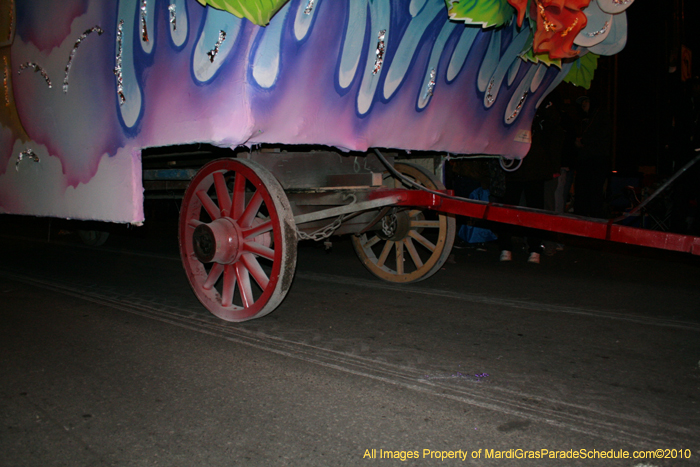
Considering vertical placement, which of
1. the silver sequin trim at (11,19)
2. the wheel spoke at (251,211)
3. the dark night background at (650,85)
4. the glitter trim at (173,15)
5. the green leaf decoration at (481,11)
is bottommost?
the wheel spoke at (251,211)

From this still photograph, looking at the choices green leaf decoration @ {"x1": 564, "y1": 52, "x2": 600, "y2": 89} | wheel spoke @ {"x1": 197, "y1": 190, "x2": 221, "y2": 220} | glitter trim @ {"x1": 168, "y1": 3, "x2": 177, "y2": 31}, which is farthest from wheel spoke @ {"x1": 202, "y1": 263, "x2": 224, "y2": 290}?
green leaf decoration @ {"x1": 564, "y1": 52, "x2": 600, "y2": 89}

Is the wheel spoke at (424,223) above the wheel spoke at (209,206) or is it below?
below

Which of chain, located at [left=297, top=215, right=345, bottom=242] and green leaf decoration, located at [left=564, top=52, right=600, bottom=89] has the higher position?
green leaf decoration, located at [left=564, top=52, right=600, bottom=89]

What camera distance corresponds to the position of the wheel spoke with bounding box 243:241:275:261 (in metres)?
3.37

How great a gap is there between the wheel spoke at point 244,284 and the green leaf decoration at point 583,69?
3168mm

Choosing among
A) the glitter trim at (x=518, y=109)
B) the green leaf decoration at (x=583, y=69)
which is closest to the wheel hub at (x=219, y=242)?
the glitter trim at (x=518, y=109)

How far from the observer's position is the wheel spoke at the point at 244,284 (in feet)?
11.4

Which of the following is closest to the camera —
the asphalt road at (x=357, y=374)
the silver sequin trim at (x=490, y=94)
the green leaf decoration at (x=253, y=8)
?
the asphalt road at (x=357, y=374)

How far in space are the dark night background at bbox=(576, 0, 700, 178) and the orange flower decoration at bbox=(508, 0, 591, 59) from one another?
21.1 feet

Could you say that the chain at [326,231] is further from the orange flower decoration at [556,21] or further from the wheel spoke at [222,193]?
the orange flower decoration at [556,21]

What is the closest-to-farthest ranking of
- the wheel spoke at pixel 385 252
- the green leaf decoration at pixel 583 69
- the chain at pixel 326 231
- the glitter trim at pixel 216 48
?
the glitter trim at pixel 216 48
the chain at pixel 326 231
the green leaf decoration at pixel 583 69
the wheel spoke at pixel 385 252

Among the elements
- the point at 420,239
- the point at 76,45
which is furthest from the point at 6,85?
the point at 420,239

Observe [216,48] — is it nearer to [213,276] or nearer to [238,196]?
[238,196]

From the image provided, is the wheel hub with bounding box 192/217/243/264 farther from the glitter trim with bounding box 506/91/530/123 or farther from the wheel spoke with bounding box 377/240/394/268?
the glitter trim with bounding box 506/91/530/123
